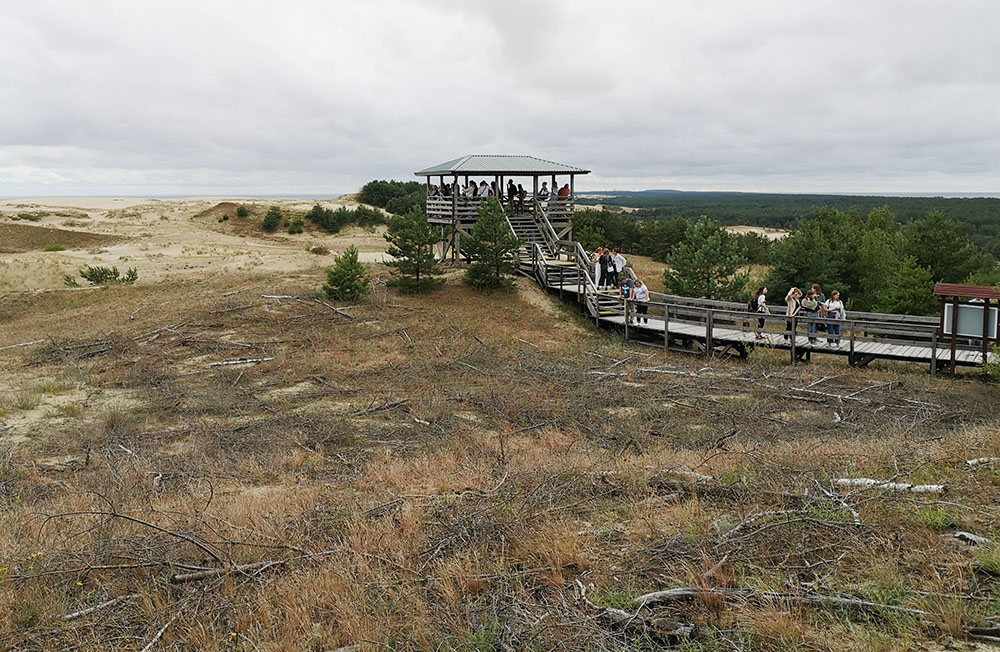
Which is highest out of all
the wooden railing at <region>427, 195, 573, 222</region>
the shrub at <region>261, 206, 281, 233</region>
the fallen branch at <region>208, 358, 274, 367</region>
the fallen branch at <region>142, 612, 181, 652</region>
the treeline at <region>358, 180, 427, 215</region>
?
the treeline at <region>358, 180, 427, 215</region>

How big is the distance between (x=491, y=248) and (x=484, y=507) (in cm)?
1753

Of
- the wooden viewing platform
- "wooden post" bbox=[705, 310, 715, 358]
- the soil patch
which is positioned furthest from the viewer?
the soil patch

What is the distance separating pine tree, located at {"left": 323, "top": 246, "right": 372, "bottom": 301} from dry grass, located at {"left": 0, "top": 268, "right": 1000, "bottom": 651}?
7308mm

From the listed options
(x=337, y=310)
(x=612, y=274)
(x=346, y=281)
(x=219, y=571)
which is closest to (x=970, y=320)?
(x=612, y=274)

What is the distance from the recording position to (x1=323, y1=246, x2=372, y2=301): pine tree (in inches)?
893

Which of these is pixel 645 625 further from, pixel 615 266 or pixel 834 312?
pixel 615 266

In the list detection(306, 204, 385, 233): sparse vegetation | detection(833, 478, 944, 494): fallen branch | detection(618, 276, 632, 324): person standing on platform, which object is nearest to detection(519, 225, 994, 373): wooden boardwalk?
detection(618, 276, 632, 324): person standing on platform

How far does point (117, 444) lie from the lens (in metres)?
10.6

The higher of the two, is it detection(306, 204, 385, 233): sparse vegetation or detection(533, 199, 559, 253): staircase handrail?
detection(306, 204, 385, 233): sparse vegetation

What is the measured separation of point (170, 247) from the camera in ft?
146

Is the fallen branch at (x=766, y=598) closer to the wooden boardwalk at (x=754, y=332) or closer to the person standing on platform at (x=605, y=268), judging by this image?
the wooden boardwalk at (x=754, y=332)

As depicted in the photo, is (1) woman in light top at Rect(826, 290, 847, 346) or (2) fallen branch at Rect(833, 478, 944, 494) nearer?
(2) fallen branch at Rect(833, 478, 944, 494)

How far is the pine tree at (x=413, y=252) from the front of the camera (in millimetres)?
23578

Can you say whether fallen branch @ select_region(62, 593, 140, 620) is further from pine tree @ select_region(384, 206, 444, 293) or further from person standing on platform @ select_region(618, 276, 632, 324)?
pine tree @ select_region(384, 206, 444, 293)
